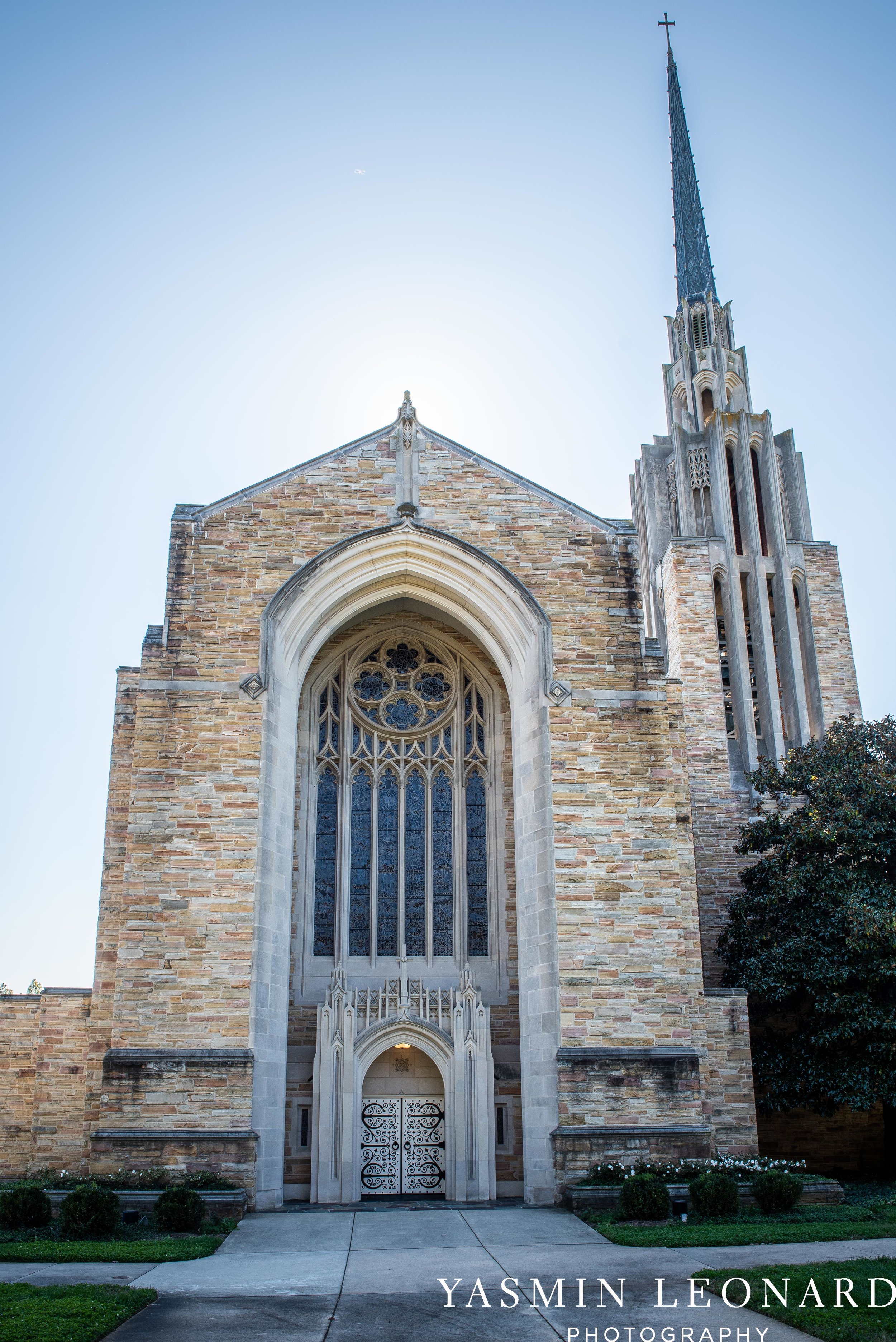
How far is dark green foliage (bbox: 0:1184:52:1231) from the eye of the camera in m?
11.8

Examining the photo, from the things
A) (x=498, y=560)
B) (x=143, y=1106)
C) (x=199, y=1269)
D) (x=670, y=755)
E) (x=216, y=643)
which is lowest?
(x=199, y=1269)

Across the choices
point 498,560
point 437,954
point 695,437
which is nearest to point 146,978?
point 437,954

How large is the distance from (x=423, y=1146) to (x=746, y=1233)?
20.6ft

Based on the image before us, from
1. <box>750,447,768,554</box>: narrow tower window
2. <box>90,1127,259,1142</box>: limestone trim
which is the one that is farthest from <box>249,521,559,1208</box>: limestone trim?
<box>750,447,768,554</box>: narrow tower window

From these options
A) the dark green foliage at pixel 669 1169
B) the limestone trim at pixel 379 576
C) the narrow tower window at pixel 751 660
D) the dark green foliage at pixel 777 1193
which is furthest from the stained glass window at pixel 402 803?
the narrow tower window at pixel 751 660

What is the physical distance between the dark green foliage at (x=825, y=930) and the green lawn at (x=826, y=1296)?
773 centimetres

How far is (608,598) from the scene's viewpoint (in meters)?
17.7

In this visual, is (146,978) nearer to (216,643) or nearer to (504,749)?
(216,643)

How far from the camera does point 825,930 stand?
56.6 ft

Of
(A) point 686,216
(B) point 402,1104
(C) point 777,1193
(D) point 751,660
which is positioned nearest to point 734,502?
(D) point 751,660

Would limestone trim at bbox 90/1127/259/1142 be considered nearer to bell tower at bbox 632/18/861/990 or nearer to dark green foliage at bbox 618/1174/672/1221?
dark green foliage at bbox 618/1174/672/1221

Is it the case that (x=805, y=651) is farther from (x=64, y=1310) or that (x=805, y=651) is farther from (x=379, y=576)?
(x=64, y=1310)

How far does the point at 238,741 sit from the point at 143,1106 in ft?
16.8

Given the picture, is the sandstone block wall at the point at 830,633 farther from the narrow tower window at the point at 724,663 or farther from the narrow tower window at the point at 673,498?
the narrow tower window at the point at 673,498
